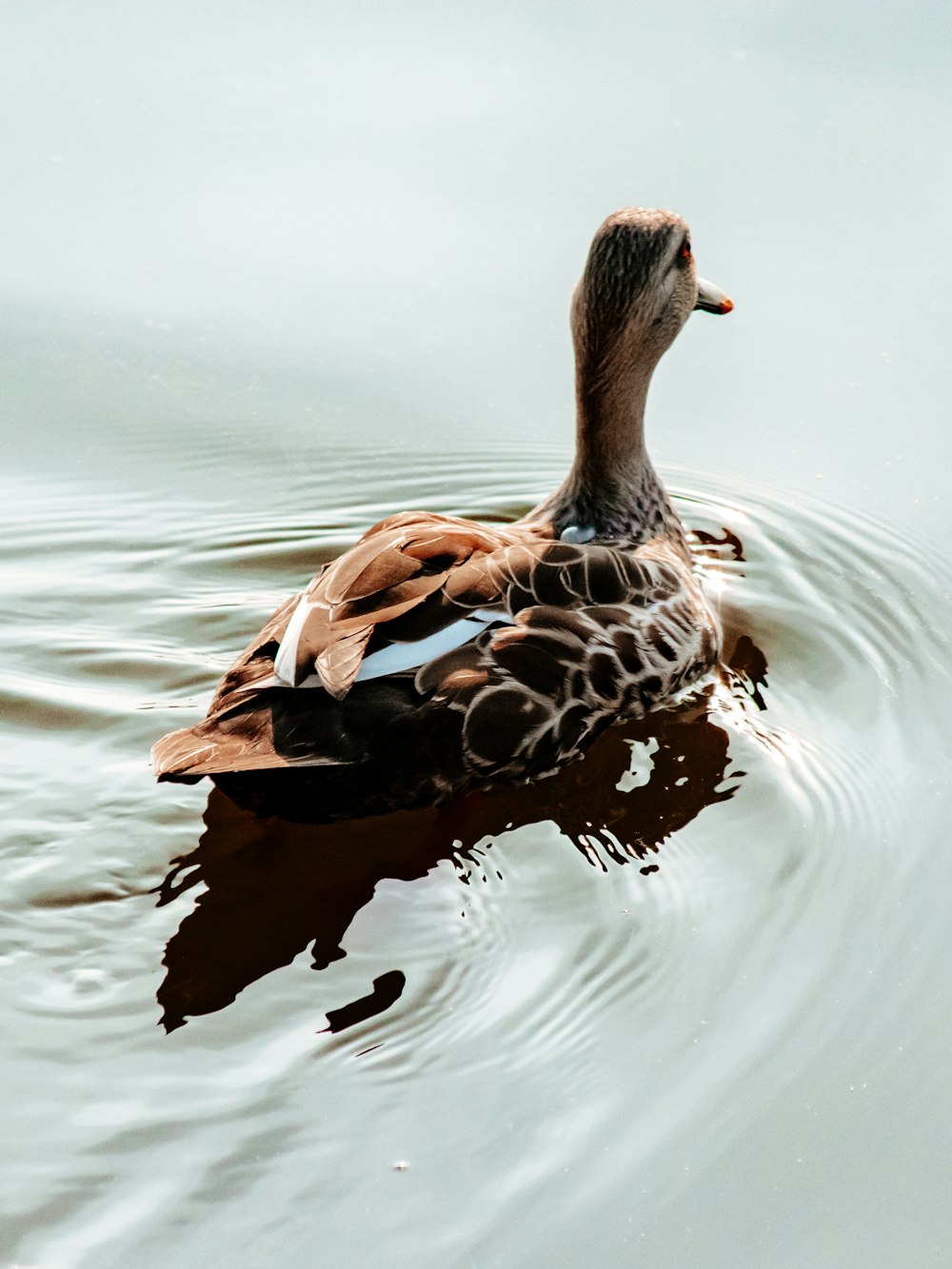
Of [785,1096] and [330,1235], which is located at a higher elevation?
[785,1096]

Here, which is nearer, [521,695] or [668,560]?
[521,695]

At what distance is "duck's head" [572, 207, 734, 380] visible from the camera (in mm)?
4766

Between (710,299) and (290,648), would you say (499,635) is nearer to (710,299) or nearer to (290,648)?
(290,648)

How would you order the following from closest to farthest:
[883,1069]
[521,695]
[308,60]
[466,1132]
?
[466,1132]
[883,1069]
[521,695]
[308,60]

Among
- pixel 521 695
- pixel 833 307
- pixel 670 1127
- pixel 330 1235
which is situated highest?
pixel 833 307

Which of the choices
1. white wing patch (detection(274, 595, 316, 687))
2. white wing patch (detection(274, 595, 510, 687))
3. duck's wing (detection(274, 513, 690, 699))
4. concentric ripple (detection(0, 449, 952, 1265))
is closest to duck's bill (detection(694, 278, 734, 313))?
concentric ripple (detection(0, 449, 952, 1265))

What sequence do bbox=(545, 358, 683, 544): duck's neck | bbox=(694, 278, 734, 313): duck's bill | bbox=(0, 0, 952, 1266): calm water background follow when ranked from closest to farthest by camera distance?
bbox=(0, 0, 952, 1266): calm water background
bbox=(545, 358, 683, 544): duck's neck
bbox=(694, 278, 734, 313): duck's bill

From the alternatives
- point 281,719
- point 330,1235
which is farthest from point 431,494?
point 330,1235

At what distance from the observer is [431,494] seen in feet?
19.2

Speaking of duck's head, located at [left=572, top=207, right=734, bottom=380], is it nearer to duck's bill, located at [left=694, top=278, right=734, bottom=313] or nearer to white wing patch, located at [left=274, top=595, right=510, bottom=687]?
duck's bill, located at [left=694, top=278, right=734, bottom=313]

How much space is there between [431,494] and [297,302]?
3.83ft

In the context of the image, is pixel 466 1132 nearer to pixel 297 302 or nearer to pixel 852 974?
pixel 852 974

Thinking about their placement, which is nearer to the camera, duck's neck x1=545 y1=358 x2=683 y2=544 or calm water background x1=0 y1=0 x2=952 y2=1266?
calm water background x1=0 y1=0 x2=952 y2=1266

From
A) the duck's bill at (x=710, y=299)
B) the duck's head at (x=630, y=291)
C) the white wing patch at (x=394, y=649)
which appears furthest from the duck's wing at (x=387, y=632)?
the duck's bill at (x=710, y=299)
